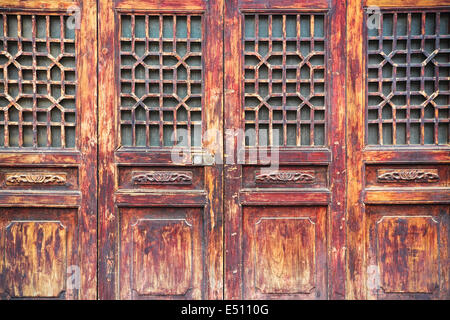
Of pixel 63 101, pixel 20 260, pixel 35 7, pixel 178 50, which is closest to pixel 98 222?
pixel 20 260

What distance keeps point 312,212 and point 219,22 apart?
1577mm

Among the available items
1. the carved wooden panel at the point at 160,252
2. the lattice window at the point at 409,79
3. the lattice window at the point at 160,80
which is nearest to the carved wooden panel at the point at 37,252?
the carved wooden panel at the point at 160,252

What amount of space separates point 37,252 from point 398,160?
109 inches

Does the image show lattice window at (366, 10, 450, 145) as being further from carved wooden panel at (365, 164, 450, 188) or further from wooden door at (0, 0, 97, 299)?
wooden door at (0, 0, 97, 299)

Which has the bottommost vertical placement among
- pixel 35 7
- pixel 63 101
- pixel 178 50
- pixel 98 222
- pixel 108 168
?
pixel 98 222

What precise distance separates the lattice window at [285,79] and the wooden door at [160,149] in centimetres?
25

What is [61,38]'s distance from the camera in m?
3.39

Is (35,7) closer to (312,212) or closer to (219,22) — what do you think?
(219,22)

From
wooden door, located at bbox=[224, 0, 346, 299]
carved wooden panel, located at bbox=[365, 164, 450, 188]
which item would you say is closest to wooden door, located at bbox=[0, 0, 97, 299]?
wooden door, located at bbox=[224, 0, 346, 299]

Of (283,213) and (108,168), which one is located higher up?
(108,168)

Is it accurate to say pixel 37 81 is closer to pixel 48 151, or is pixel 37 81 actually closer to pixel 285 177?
pixel 48 151

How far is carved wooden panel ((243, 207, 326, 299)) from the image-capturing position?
3.43 meters

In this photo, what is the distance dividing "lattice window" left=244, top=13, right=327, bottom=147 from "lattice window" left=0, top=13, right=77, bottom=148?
4.38 ft

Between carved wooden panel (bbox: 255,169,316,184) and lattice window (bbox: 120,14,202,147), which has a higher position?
lattice window (bbox: 120,14,202,147)
